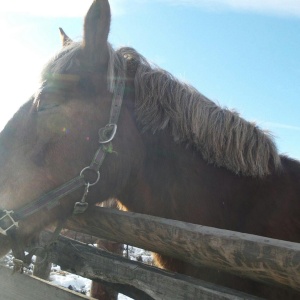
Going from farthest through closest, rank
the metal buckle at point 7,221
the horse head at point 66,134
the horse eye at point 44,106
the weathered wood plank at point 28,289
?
the horse eye at point 44,106 → the horse head at point 66,134 → the metal buckle at point 7,221 → the weathered wood plank at point 28,289

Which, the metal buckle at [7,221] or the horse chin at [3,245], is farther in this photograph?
the horse chin at [3,245]

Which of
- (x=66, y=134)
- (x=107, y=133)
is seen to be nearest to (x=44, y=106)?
(x=66, y=134)

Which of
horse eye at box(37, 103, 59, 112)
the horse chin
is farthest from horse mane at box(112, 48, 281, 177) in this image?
the horse chin

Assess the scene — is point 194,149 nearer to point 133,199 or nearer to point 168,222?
point 133,199

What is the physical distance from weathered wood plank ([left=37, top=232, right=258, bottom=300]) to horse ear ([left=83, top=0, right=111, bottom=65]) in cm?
143

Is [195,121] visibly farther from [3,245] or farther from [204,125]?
[3,245]

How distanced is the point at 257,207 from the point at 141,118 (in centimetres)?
110

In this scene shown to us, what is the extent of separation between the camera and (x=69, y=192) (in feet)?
7.44

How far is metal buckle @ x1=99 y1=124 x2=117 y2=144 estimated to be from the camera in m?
2.38

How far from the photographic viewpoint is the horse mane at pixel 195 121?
2494 millimetres

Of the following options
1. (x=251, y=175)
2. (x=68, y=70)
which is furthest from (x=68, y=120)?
(x=251, y=175)

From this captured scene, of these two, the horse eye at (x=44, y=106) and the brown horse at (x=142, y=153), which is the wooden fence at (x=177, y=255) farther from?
the horse eye at (x=44, y=106)

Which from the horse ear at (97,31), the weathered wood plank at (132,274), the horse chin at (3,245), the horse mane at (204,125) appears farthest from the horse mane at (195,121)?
the horse chin at (3,245)

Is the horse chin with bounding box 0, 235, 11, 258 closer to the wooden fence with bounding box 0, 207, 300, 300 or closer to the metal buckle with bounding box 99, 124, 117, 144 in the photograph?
the wooden fence with bounding box 0, 207, 300, 300
